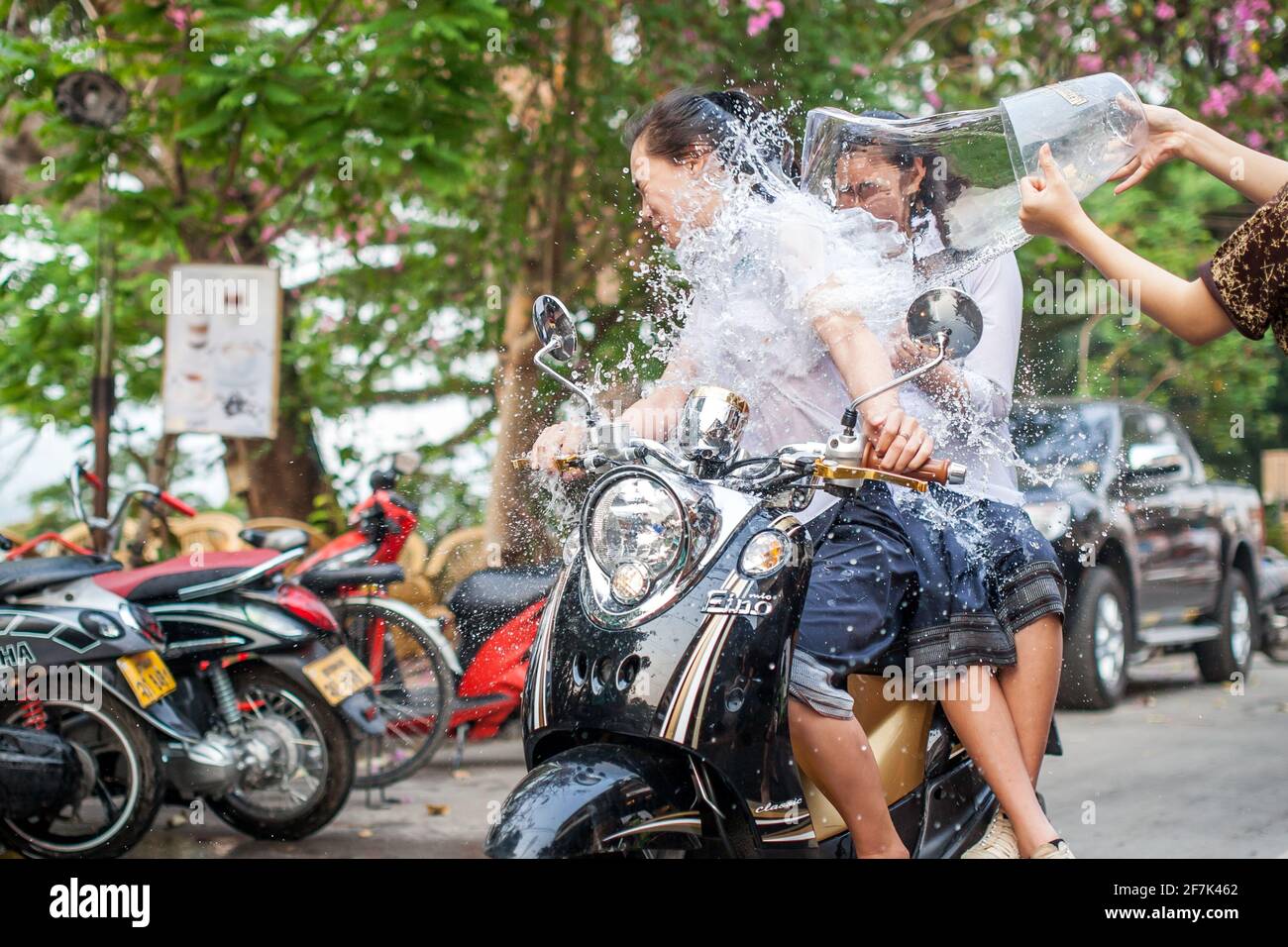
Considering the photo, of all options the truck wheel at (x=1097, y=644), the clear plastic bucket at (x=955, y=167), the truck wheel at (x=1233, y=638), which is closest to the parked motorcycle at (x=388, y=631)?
the clear plastic bucket at (x=955, y=167)

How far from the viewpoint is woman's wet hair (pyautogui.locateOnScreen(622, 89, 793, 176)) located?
8.48ft

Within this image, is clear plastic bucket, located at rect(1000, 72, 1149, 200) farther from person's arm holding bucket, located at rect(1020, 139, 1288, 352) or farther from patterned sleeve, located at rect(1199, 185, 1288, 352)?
patterned sleeve, located at rect(1199, 185, 1288, 352)

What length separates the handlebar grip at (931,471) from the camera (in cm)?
215

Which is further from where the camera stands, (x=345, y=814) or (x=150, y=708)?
(x=345, y=814)

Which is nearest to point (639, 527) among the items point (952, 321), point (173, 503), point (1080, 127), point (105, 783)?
point (952, 321)

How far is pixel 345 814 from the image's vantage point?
16.2ft

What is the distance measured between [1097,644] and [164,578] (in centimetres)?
466

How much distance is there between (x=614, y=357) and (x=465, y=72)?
3586 millimetres

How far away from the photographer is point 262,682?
14.4 feet

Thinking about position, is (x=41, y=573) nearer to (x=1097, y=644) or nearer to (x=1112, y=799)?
(x=1112, y=799)

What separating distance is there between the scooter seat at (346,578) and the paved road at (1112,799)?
872 millimetres

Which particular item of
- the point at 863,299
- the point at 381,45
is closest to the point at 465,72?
the point at 381,45

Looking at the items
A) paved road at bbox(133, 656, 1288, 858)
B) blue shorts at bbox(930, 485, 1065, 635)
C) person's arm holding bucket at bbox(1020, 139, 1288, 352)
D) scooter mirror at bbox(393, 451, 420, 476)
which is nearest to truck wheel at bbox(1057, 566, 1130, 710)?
paved road at bbox(133, 656, 1288, 858)
